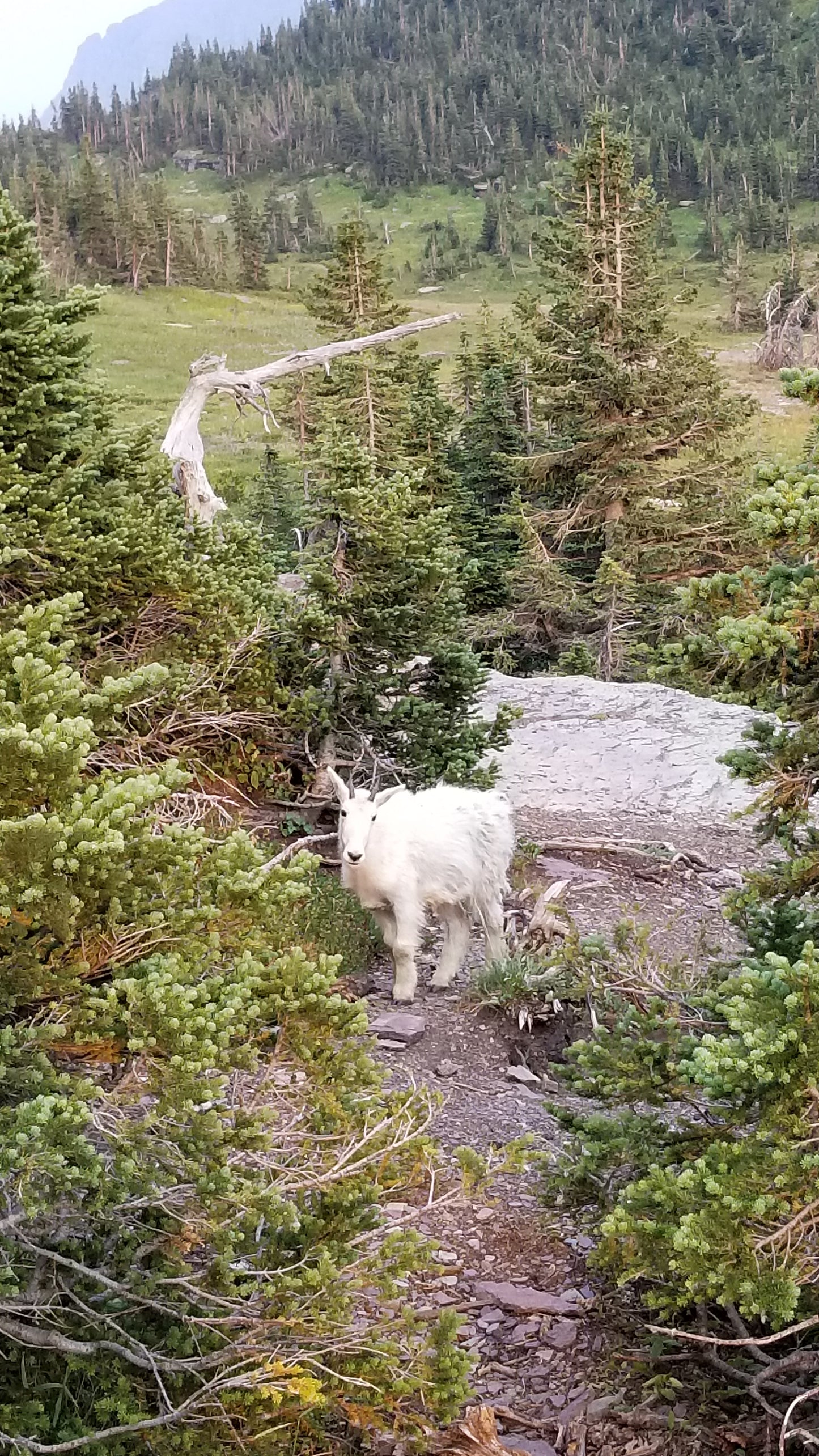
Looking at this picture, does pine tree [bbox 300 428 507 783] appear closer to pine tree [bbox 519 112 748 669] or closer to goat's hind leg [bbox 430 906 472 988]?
goat's hind leg [bbox 430 906 472 988]

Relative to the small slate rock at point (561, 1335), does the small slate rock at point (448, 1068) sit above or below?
below

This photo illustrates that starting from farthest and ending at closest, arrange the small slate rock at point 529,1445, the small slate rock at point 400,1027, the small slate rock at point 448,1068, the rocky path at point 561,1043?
the small slate rock at point 400,1027
the small slate rock at point 448,1068
the rocky path at point 561,1043
the small slate rock at point 529,1445

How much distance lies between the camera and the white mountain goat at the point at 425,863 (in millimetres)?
10305

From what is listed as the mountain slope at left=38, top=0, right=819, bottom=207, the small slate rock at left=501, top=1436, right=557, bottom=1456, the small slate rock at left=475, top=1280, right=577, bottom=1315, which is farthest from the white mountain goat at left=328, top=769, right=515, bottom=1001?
the mountain slope at left=38, top=0, right=819, bottom=207

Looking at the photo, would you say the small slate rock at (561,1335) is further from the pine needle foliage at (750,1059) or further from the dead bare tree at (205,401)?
the dead bare tree at (205,401)

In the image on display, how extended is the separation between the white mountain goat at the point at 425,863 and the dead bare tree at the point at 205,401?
4.64m

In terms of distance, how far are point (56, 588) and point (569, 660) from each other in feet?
59.1

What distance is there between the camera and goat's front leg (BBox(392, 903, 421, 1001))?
10.3m

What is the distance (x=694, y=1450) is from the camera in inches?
200

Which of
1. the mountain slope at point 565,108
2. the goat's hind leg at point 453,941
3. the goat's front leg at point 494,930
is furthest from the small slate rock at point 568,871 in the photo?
the mountain slope at point 565,108

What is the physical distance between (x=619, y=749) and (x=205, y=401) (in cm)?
784

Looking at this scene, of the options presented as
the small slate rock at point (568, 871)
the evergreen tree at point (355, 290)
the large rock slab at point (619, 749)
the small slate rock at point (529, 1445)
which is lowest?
the large rock slab at point (619, 749)

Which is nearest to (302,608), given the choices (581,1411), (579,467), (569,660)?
(581,1411)

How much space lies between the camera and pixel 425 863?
412 inches
